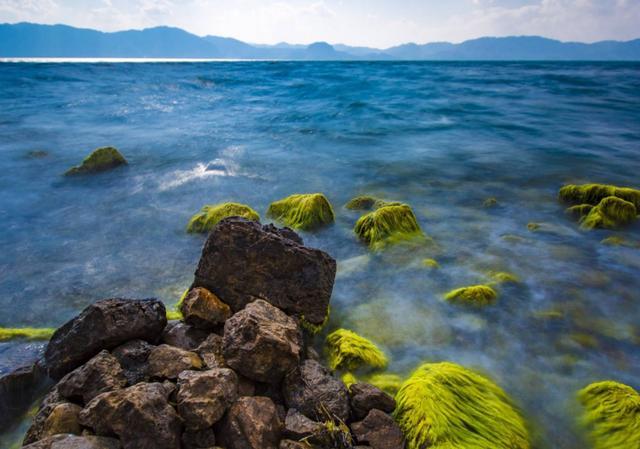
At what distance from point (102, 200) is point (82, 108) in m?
17.8

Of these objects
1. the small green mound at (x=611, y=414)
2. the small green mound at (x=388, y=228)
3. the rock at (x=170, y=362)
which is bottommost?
the small green mound at (x=611, y=414)

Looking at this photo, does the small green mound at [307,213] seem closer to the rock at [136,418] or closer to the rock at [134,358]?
the rock at [134,358]

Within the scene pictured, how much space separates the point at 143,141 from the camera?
1548cm

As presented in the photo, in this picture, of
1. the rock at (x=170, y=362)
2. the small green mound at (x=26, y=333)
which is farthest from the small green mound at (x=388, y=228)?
the small green mound at (x=26, y=333)

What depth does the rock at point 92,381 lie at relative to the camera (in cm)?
287

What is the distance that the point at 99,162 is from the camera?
11.2 m

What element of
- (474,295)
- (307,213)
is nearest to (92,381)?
→ (474,295)

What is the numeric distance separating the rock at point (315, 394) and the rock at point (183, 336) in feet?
3.40

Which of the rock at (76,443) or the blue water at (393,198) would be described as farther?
the blue water at (393,198)

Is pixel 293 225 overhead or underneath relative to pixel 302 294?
underneath

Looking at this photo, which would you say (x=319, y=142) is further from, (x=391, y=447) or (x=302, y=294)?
(x=391, y=447)

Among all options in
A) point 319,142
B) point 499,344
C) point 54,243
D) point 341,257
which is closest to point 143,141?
point 319,142

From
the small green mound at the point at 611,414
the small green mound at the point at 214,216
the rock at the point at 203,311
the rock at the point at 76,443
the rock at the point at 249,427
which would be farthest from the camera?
the small green mound at the point at 214,216

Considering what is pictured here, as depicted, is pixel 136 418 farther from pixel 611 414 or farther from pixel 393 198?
pixel 393 198
